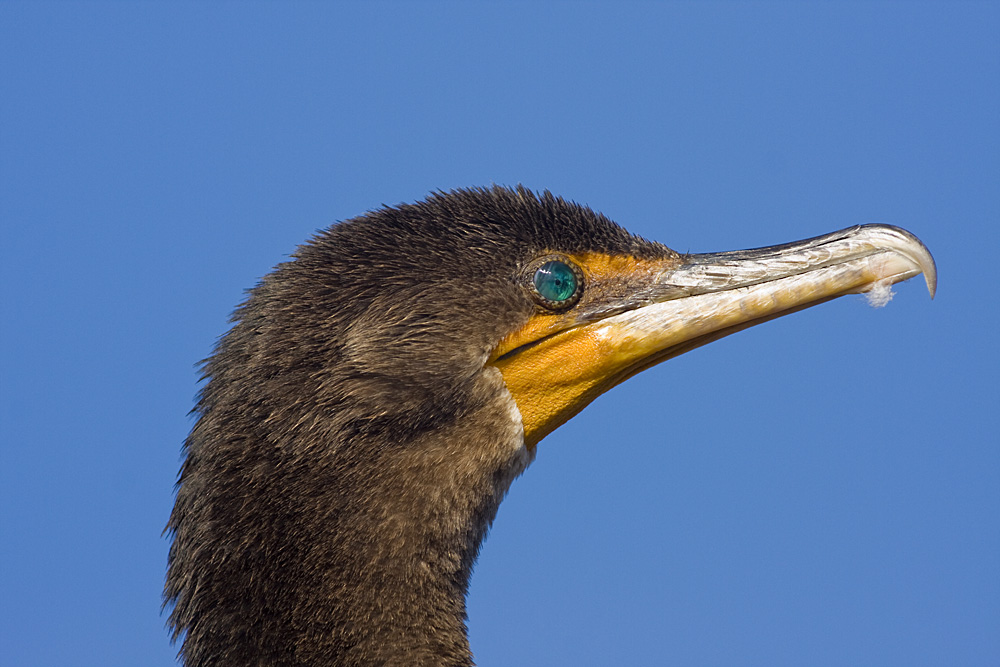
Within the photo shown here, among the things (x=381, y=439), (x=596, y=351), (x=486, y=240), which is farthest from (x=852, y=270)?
(x=381, y=439)

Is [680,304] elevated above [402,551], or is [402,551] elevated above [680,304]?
[680,304]

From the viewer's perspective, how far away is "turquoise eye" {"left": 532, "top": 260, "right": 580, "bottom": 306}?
437 centimetres

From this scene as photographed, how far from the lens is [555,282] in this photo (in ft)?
14.4

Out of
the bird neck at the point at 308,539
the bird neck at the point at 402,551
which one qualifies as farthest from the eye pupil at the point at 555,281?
the bird neck at the point at 308,539

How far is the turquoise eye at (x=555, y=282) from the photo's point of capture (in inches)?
172

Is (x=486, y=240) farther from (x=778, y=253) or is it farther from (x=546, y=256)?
(x=778, y=253)

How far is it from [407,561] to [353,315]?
871 mm

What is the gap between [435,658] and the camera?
4.11m

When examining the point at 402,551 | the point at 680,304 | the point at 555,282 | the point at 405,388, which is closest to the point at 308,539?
the point at 402,551

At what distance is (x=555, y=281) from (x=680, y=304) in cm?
49

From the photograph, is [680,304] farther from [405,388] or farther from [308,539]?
[308,539]

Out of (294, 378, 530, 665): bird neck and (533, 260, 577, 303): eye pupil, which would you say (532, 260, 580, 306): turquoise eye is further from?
(294, 378, 530, 665): bird neck

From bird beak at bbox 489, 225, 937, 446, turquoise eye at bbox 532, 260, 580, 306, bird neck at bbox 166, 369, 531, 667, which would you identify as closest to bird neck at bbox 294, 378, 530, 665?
bird neck at bbox 166, 369, 531, 667

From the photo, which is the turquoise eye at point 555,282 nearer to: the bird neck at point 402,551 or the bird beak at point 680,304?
the bird beak at point 680,304
